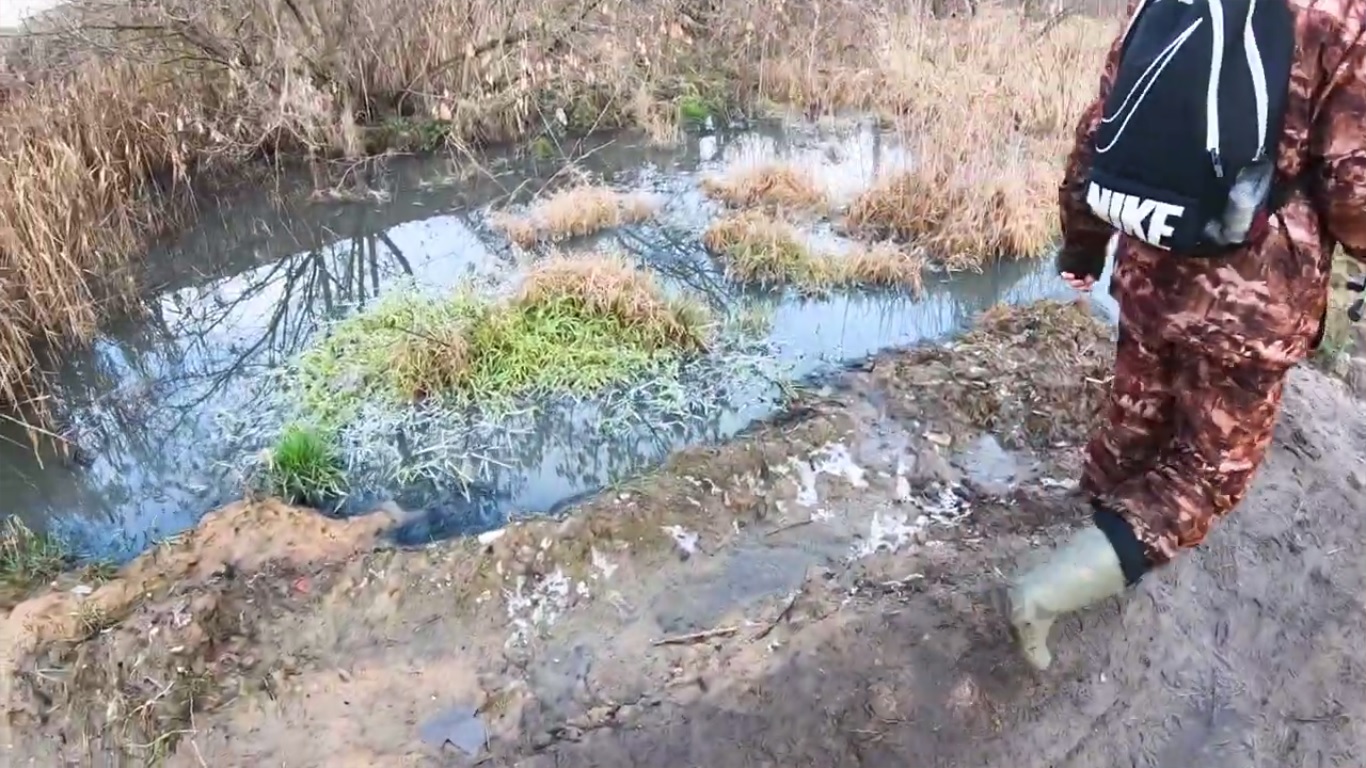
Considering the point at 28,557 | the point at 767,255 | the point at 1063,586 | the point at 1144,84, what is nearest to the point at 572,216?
the point at 767,255

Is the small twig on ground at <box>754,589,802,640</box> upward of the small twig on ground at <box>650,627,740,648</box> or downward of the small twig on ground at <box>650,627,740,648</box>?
upward

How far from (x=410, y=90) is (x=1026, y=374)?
17.0 ft

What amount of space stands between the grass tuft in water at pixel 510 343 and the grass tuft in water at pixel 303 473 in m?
0.27

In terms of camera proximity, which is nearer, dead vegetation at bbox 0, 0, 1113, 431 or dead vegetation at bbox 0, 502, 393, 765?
dead vegetation at bbox 0, 502, 393, 765

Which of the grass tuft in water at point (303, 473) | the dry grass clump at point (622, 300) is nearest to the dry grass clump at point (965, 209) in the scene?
the dry grass clump at point (622, 300)

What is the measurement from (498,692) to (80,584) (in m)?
1.49

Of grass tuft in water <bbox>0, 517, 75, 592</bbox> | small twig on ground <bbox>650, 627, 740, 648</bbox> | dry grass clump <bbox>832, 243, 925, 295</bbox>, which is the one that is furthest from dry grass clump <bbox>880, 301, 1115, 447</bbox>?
grass tuft in water <bbox>0, 517, 75, 592</bbox>

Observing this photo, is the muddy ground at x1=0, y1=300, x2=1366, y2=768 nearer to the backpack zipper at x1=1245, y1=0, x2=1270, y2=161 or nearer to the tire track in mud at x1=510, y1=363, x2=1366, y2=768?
the tire track in mud at x1=510, y1=363, x2=1366, y2=768

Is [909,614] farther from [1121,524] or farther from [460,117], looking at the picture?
[460,117]

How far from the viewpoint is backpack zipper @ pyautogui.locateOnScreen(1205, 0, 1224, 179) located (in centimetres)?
163

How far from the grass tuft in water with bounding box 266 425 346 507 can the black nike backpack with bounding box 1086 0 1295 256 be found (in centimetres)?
285

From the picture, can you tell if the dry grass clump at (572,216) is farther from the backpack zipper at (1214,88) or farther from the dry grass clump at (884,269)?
the backpack zipper at (1214,88)

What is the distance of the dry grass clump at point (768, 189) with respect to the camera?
587 cm

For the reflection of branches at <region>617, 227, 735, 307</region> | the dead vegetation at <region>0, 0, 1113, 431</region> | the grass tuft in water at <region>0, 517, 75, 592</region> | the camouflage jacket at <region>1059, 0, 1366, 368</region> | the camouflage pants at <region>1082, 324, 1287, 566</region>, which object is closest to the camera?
the camouflage jacket at <region>1059, 0, 1366, 368</region>
